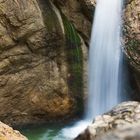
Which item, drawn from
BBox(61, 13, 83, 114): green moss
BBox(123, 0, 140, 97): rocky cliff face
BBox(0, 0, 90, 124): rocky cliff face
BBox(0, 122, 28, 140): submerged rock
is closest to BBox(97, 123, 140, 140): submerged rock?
BBox(0, 122, 28, 140): submerged rock

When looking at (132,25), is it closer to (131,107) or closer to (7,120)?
(7,120)

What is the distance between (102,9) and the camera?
10539mm

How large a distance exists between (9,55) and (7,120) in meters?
1.74

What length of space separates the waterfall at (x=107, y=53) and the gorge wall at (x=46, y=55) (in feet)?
0.97

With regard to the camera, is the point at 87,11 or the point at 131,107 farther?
the point at 87,11

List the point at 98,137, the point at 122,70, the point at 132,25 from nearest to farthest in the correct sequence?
the point at 98,137, the point at 132,25, the point at 122,70

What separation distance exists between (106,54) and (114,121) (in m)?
7.89

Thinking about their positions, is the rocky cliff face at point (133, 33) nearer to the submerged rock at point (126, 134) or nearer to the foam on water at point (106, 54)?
the foam on water at point (106, 54)

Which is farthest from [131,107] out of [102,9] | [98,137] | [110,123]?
[102,9]

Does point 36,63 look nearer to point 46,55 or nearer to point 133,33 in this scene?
point 46,55

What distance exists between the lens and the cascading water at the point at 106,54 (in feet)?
34.2

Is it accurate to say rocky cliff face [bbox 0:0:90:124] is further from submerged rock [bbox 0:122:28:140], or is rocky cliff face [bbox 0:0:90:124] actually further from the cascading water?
submerged rock [bbox 0:122:28:140]

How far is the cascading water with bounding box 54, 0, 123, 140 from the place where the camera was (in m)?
10.4

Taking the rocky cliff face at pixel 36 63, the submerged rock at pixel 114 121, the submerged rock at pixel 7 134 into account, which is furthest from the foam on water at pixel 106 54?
the submerged rock at pixel 114 121
